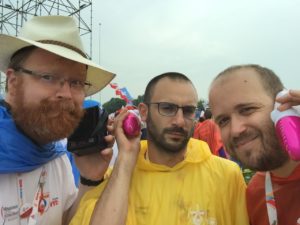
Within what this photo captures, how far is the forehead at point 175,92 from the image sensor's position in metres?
2.35

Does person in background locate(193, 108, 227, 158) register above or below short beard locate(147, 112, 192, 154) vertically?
below

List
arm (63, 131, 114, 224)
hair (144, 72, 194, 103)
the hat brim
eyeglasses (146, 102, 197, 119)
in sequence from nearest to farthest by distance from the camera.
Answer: the hat brim < arm (63, 131, 114, 224) < eyeglasses (146, 102, 197, 119) < hair (144, 72, 194, 103)

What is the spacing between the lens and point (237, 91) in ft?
5.69

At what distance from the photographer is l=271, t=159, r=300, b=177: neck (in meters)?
1.73

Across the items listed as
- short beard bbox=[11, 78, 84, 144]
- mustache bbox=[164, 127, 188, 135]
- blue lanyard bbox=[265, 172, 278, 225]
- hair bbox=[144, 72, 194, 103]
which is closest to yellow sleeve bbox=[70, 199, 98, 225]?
short beard bbox=[11, 78, 84, 144]

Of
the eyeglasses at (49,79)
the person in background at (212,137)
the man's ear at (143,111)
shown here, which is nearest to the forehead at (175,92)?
the man's ear at (143,111)

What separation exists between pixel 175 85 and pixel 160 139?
16.2 inches

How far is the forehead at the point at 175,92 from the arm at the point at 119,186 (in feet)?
1.20

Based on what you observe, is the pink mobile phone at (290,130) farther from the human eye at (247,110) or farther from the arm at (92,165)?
the arm at (92,165)

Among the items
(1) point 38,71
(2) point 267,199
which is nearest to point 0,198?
(1) point 38,71

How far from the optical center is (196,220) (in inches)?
74.3

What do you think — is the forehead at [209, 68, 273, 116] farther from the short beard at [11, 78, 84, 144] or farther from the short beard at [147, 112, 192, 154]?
the short beard at [11, 78, 84, 144]

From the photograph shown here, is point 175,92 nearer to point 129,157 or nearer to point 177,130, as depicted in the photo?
point 177,130

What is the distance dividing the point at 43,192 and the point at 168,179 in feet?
2.47
